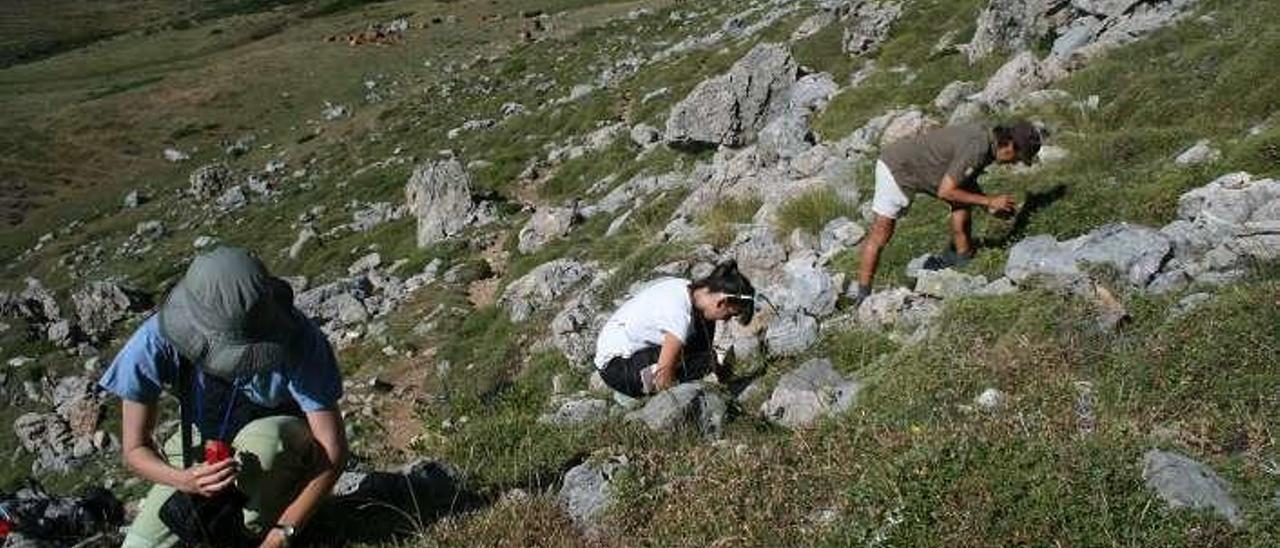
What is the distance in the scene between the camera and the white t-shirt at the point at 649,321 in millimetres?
8477

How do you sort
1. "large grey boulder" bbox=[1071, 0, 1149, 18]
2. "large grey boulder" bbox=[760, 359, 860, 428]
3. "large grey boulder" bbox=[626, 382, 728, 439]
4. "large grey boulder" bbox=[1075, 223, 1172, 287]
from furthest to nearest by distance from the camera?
"large grey boulder" bbox=[1071, 0, 1149, 18], "large grey boulder" bbox=[1075, 223, 1172, 287], "large grey boulder" bbox=[760, 359, 860, 428], "large grey boulder" bbox=[626, 382, 728, 439]

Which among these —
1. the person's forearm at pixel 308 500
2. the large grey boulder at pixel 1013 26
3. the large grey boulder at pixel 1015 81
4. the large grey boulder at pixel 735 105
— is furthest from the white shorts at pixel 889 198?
the large grey boulder at pixel 735 105

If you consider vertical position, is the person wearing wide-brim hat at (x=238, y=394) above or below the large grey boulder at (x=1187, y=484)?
above

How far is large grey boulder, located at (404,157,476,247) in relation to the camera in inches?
1020

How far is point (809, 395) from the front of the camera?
27.2 feet

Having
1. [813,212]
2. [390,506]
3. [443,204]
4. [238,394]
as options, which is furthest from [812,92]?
[238,394]

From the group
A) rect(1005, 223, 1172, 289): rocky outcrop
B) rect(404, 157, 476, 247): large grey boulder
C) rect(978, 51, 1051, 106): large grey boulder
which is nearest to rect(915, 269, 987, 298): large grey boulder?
rect(1005, 223, 1172, 289): rocky outcrop

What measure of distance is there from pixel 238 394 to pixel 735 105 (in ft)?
56.5

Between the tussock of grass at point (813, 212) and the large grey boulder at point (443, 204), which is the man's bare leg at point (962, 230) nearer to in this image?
the tussock of grass at point (813, 212)

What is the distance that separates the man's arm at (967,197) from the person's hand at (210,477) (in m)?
7.14

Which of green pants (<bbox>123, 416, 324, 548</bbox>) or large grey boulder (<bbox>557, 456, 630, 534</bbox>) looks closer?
green pants (<bbox>123, 416, 324, 548</bbox>)

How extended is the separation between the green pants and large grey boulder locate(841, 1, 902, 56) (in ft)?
67.0

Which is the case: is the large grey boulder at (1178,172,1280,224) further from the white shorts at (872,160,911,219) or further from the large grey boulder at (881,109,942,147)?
the large grey boulder at (881,109,942,147)

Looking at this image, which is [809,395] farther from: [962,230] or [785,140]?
[785,140]
